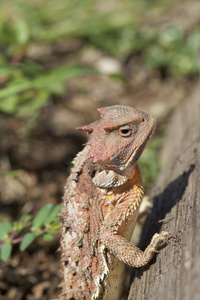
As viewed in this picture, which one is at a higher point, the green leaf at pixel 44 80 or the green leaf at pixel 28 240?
the green leaf at pixel 44 80

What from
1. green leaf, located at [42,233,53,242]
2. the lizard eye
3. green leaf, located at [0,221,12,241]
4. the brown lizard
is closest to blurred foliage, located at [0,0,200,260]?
green leaf, located at [0,221,12,241]

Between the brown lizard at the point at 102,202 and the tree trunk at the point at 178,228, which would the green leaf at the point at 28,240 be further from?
the tree trunk at the point at 178,228

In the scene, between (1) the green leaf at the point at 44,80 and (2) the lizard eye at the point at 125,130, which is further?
(1) the green leaf at the point at 44,80

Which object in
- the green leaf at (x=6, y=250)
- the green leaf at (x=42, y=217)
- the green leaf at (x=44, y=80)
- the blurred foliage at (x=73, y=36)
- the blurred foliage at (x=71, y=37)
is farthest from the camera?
the blurred foliage at (x=71, y=37)

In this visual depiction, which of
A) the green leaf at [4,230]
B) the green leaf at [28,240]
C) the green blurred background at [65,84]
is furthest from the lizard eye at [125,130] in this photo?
the green blurred background at [65,84]

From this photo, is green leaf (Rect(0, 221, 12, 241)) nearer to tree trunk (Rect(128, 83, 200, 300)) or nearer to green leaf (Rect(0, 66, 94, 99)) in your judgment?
tree trunk (Rect(128, 83, 200, 300))
